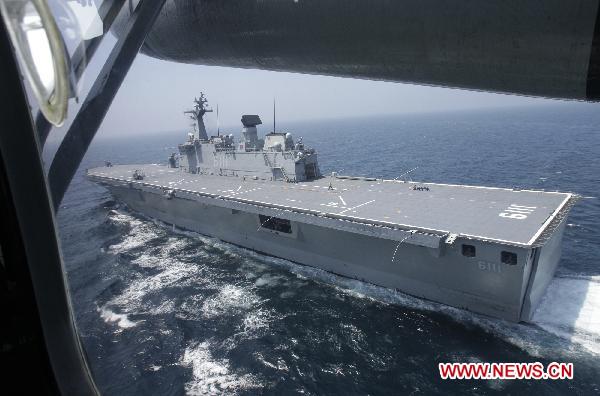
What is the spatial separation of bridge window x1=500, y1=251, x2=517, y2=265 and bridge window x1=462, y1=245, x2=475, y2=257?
3.14ft

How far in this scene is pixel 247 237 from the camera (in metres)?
21.7

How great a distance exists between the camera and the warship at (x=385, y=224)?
44.3 feet

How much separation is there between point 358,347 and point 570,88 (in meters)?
12.8

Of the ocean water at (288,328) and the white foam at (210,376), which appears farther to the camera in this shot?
the ocean water at (288,328)

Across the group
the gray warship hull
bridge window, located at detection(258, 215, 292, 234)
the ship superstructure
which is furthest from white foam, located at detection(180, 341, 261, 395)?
the ship superstructure

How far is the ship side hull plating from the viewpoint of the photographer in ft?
43.7

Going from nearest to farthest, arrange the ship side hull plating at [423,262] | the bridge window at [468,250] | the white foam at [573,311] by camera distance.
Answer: the white foam at [573,311] < the ship side hull plating at [423,262] < the bridge window at [468,250]

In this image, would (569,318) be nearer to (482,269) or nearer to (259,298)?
(482,269)

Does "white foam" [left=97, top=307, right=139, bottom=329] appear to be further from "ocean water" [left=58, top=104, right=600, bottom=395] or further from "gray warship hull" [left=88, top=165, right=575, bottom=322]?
"gray warship hull" [left=88, top=165, right=575, bottom=322]

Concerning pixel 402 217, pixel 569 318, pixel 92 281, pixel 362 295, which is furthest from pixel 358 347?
pixel 92 281

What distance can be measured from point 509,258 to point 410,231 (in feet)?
11.3

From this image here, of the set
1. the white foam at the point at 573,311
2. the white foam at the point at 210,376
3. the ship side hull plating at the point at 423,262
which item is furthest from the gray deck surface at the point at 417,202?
the white foam at the point at 210,376

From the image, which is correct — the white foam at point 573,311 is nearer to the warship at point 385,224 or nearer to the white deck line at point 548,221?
the warship at point 385,224

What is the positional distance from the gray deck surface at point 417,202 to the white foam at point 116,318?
8180 mm
